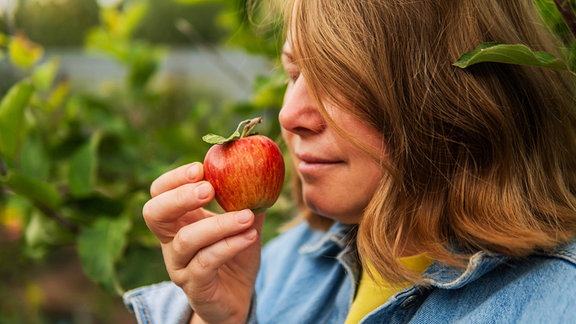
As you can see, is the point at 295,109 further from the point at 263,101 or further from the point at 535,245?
the point at 263,101

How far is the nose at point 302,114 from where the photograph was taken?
0.96 meters

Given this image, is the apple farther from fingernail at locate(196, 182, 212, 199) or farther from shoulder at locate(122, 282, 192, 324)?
shoulder at locate(122, 282, 192, 324)

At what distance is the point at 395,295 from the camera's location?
3.19 ft

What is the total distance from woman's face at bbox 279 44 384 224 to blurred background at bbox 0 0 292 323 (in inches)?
Answer: 11.4

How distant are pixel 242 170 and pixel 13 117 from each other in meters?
0.76

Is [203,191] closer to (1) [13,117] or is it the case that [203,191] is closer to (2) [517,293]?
(2) [517,293]

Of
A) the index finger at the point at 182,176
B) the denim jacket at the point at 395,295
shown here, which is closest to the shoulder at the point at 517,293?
the denim jacket at the point at 395,295

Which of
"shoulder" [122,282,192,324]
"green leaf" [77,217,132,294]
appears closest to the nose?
"shoulder" [122,282,192,324]

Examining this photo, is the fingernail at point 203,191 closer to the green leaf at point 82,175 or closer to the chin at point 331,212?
the chin at point 331,212

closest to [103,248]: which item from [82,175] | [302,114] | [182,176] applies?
[82,175]

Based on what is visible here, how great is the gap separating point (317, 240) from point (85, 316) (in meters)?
1.83

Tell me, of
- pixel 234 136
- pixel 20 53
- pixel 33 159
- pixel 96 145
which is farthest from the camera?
pixel 20 53

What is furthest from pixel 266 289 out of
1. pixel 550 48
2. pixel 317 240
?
pixel 550 48

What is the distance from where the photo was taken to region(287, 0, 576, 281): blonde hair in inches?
36.8
